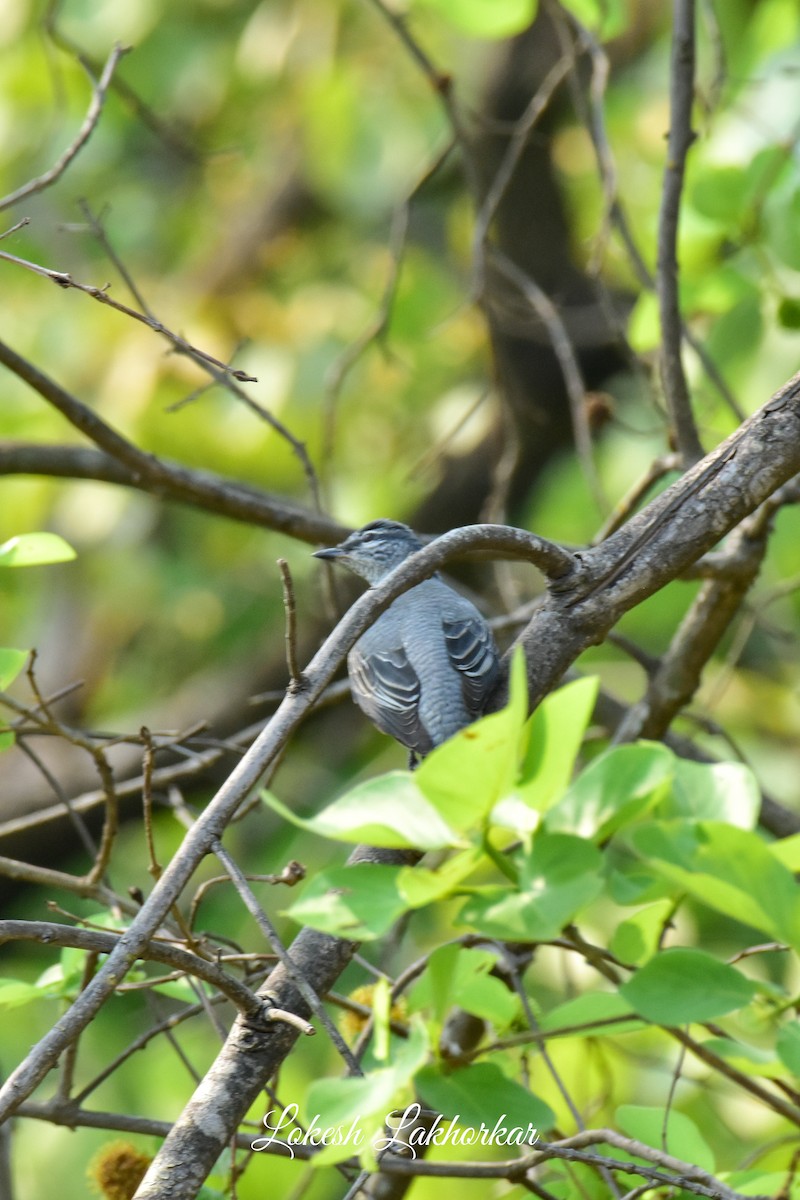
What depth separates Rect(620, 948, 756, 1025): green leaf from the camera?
159cm

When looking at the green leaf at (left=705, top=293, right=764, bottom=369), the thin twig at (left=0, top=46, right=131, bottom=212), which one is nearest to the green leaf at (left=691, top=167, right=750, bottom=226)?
the green leaf at (left=705, top=293, right=764, bottom=369)

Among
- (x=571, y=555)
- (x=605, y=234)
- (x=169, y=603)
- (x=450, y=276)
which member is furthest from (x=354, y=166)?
(x=571, y=555)

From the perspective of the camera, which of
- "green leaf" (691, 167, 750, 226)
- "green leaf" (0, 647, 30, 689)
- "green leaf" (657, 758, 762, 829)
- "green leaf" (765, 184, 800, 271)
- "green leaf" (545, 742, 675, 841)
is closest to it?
"green leaf" (545, 742, 675, 841)

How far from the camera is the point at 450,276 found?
28.5 ft

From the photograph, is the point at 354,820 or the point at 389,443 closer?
the point at 354,820

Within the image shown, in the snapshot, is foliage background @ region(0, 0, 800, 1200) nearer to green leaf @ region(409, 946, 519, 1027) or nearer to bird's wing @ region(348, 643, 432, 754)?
bird's wing @ region(348, 643, 432, 754)

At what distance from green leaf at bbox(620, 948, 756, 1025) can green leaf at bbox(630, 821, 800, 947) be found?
0.34ft

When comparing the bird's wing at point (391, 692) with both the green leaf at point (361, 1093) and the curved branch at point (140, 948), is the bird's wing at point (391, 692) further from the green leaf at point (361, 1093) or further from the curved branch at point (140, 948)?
the green leaf at point (361, 1093)

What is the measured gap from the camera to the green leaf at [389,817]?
4.70 feet

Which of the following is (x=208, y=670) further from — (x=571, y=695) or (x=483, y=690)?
(x=571, y=695)

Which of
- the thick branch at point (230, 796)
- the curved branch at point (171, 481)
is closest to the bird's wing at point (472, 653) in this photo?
the curved branch at point (171, 481)

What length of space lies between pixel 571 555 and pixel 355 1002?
45.8 inches

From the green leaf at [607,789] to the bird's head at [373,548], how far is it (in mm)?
2619

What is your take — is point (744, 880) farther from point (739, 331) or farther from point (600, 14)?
point (600, 14)
